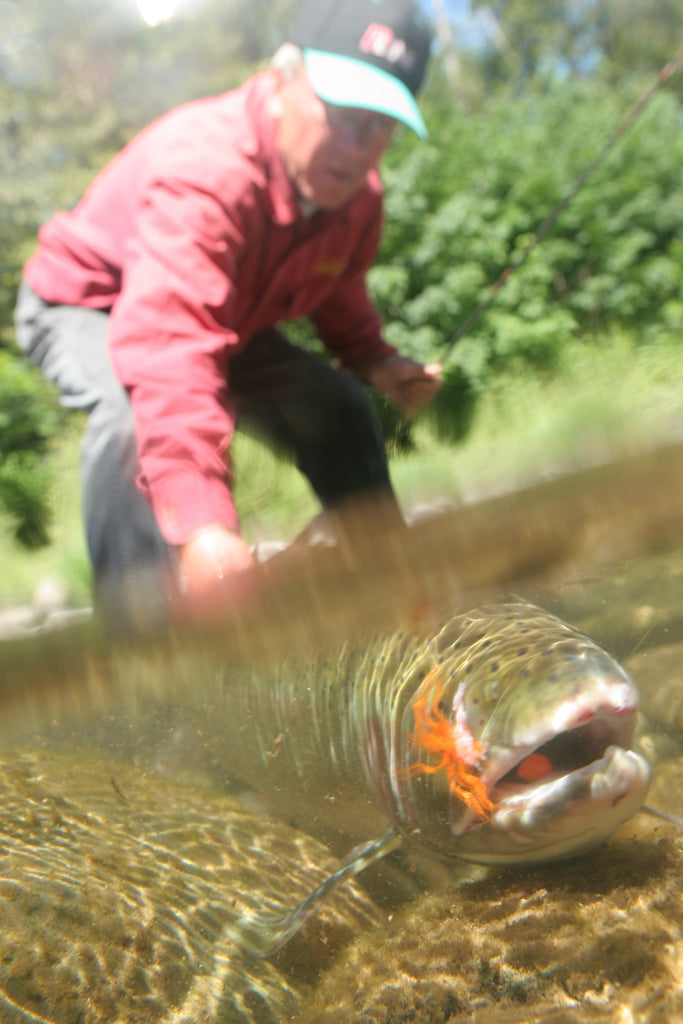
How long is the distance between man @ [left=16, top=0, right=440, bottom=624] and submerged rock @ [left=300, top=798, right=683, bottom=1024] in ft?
2.31

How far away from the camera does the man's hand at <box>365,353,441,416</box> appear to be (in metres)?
2.78

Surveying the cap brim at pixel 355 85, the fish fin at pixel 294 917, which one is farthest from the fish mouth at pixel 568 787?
the cap brim at pixel 355 85

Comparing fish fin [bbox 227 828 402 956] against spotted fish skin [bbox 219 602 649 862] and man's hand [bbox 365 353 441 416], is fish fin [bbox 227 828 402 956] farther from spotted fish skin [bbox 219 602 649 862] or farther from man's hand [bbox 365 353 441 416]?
man's hand [bbox 365 353 441 416]

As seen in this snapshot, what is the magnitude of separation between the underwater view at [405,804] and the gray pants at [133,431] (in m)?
0.22

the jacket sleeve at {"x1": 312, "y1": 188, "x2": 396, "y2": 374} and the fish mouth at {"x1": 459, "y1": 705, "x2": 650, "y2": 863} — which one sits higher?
the jacket sleeve at {"x1": 312, "y1": 188, "x2": 396, "y2": 374}

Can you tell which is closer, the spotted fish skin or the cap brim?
the spotted fish skin

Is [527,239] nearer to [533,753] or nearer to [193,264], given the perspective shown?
[193,264]

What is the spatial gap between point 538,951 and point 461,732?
352 mm

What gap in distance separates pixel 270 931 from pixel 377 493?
1.18 meters

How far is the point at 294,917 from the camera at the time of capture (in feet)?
5.10

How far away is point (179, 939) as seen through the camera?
62.2 inches

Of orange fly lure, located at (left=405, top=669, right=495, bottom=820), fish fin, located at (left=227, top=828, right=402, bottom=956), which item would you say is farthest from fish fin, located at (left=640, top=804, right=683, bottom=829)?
fish fin, located at (left=227, top=828, right=402, bottom=956)

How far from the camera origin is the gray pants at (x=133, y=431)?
187 centimetres

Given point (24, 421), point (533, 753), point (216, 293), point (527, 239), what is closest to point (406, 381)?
point (216, 293)
